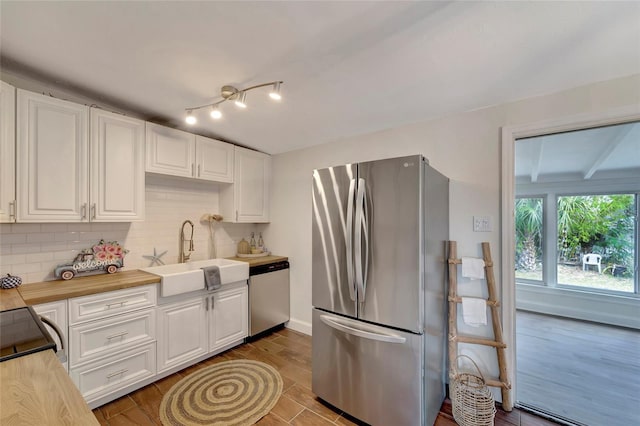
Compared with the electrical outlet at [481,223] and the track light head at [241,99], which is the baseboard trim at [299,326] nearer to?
the electrical outlet at [481,223]

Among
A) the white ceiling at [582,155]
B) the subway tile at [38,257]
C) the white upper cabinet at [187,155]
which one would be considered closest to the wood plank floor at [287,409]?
the subway tile at [38,257]

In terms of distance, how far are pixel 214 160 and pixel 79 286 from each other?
1638 millimetres

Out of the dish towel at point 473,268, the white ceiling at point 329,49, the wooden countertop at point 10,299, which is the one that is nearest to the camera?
the white ceiling at point 329,49

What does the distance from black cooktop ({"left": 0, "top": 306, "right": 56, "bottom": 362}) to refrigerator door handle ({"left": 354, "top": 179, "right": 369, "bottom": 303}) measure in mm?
1497

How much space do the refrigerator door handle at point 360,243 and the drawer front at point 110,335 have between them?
176cm

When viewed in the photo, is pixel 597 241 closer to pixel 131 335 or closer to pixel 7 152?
pixel 131 335

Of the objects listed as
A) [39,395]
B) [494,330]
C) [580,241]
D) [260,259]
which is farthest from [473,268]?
[580,241]

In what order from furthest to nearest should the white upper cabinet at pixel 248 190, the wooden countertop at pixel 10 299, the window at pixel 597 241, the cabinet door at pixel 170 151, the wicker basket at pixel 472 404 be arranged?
the window at pixel 597 241 → the white upper cabinet at pixel 248 190 → the cabinet door at pixel 170 151 → the wicker basket at pixel 472 404 → the wooden countertop at pixel 10 299

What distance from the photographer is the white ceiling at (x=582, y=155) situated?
2827 mm

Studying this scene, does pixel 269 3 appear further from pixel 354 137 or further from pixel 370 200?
pixel 354 137

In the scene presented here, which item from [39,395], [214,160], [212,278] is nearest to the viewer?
[39,395]

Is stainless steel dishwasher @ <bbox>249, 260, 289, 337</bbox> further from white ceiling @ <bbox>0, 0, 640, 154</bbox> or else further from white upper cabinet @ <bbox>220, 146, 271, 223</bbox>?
white ceiling @ <bbox>0, 0, 640, 154</bbox>

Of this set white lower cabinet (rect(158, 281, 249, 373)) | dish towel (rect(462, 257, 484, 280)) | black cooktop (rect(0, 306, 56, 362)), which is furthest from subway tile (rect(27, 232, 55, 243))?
dish towel (rect(462, 257, 484, 280))

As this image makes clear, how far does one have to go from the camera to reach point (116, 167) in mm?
2197
